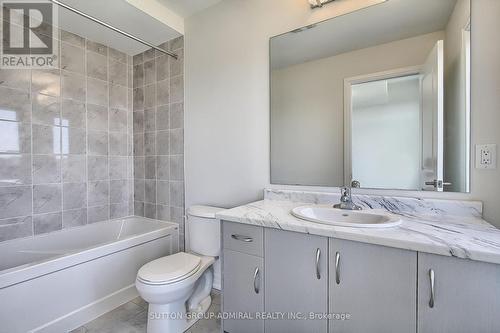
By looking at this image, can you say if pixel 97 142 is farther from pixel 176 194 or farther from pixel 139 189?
pixel 176 194

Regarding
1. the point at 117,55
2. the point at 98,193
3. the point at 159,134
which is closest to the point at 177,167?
the point at 159,134

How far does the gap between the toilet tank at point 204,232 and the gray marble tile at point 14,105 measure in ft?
5.07

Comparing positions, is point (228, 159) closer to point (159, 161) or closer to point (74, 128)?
point (159, 161)

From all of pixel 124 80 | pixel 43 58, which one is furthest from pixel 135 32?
pixel 43 58

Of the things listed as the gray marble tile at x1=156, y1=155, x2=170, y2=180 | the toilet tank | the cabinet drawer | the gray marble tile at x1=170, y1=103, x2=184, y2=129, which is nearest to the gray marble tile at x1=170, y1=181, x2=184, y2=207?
the gray marble tile at x1=156, y1=155, x2=170, y2=180

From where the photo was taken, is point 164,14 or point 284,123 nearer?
point 284,123

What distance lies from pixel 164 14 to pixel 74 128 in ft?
4.39

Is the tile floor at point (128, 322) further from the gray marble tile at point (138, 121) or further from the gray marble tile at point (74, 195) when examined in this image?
the gray marble tile at point (138, 121)

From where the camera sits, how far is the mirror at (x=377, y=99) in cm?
125

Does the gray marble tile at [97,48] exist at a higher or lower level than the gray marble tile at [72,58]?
higher

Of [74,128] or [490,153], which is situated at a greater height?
[74,128]

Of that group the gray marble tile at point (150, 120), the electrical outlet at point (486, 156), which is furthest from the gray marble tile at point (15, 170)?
the electrical outlet at point (486, 156)

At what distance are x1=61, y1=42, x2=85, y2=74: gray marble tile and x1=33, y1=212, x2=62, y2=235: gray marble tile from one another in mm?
1324

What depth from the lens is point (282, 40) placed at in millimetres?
1735
